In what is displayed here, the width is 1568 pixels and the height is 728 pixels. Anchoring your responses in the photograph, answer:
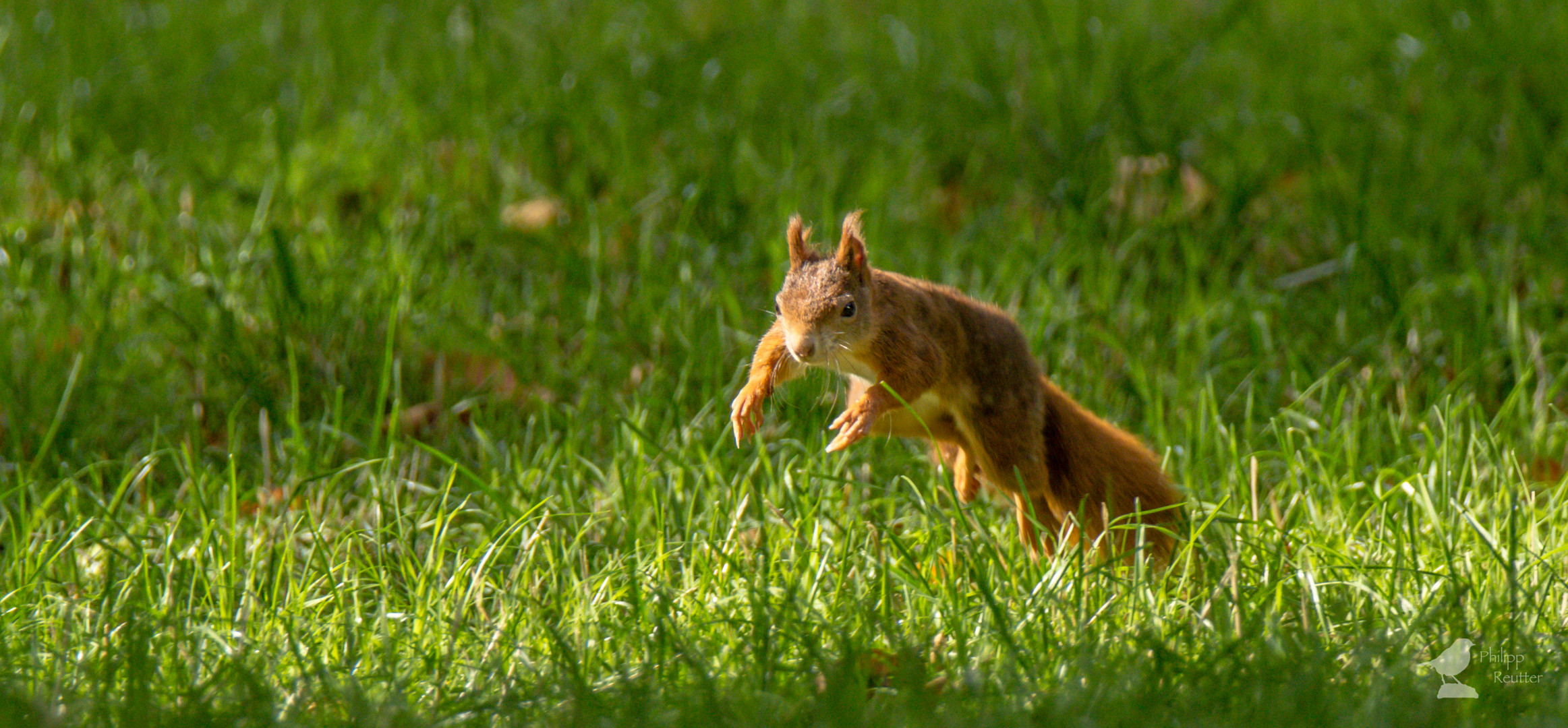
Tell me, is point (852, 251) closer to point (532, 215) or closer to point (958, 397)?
point (958, 397)

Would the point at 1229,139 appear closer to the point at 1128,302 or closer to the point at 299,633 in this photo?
the point at 1128,302

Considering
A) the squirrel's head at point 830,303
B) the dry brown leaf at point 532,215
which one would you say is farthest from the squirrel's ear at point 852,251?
the dry brown leaf at point 532,215

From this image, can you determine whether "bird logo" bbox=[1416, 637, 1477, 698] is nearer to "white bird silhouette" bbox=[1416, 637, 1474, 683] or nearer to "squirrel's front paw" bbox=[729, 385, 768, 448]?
"white bird silhouette" bbox=[1416, 637, 1474, 683]

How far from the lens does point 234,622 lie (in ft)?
7.02

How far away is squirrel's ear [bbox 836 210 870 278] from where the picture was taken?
6.66ft

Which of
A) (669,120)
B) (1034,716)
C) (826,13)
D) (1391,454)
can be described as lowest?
(1034,716)

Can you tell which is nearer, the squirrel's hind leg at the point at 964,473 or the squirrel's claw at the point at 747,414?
the squirrel's claw at the point at 747,414

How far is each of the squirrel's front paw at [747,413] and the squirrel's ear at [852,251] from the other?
0.78 feet

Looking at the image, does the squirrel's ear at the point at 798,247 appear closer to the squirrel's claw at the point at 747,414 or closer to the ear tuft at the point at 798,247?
the ear tuft at the point at 798,247

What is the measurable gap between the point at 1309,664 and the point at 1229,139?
2779mm

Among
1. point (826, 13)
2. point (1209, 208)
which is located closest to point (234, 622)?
point (1209, 208)

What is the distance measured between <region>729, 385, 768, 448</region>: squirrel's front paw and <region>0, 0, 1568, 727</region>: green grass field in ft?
0.94

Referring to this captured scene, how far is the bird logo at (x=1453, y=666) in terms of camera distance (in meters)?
1.85

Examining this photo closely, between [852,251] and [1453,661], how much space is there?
1037 millimetres
